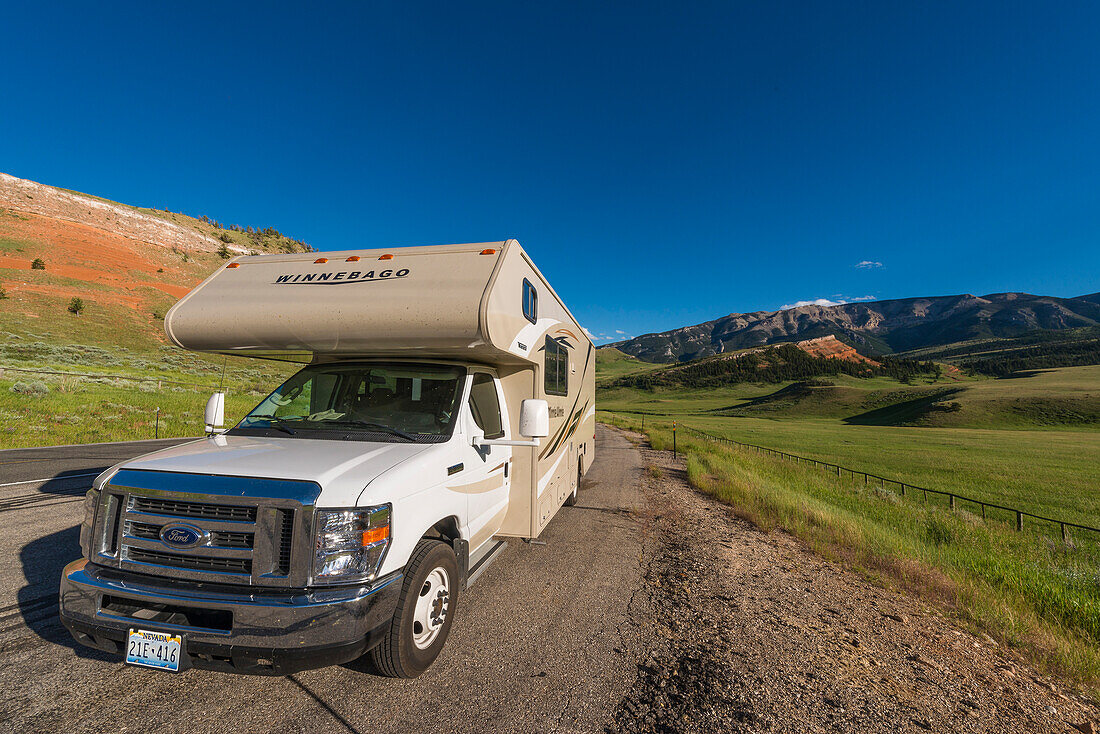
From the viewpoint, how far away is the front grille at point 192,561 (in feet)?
8.80

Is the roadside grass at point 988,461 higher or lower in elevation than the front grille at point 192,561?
lower

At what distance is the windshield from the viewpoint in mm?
3938

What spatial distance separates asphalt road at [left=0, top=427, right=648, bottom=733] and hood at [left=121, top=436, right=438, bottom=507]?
1.48 meters

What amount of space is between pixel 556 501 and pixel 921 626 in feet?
13.3

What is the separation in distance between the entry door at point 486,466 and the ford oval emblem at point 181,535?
5.93 ft

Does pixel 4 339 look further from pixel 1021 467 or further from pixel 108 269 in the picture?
pixel 1021 467

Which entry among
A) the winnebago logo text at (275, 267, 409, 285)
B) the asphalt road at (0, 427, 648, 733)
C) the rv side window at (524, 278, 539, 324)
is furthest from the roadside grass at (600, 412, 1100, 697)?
the winnebago logo text at (275, 267, 409, 285)

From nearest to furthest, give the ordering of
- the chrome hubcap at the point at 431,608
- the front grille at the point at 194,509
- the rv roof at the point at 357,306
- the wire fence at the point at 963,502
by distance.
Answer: the front grille at the point at 194,509 < the chrome hubcap at the point at 431,608 < the rv roof at the point at 357,306 < the wire fence at the point at 963,502

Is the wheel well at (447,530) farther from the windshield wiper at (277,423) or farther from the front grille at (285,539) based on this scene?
the windshield wiper at (277,423)

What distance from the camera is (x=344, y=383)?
4609 millimetres

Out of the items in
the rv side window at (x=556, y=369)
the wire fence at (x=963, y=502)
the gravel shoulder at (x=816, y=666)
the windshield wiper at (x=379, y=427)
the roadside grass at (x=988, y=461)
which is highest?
the rv side window at (x=556, y=369)

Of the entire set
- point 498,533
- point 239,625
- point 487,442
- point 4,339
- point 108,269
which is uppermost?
point 108,269

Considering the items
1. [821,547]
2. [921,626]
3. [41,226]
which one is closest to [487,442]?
[921,626]

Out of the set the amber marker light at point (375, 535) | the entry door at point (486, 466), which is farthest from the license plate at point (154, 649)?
the entry door at point (486, 466)
